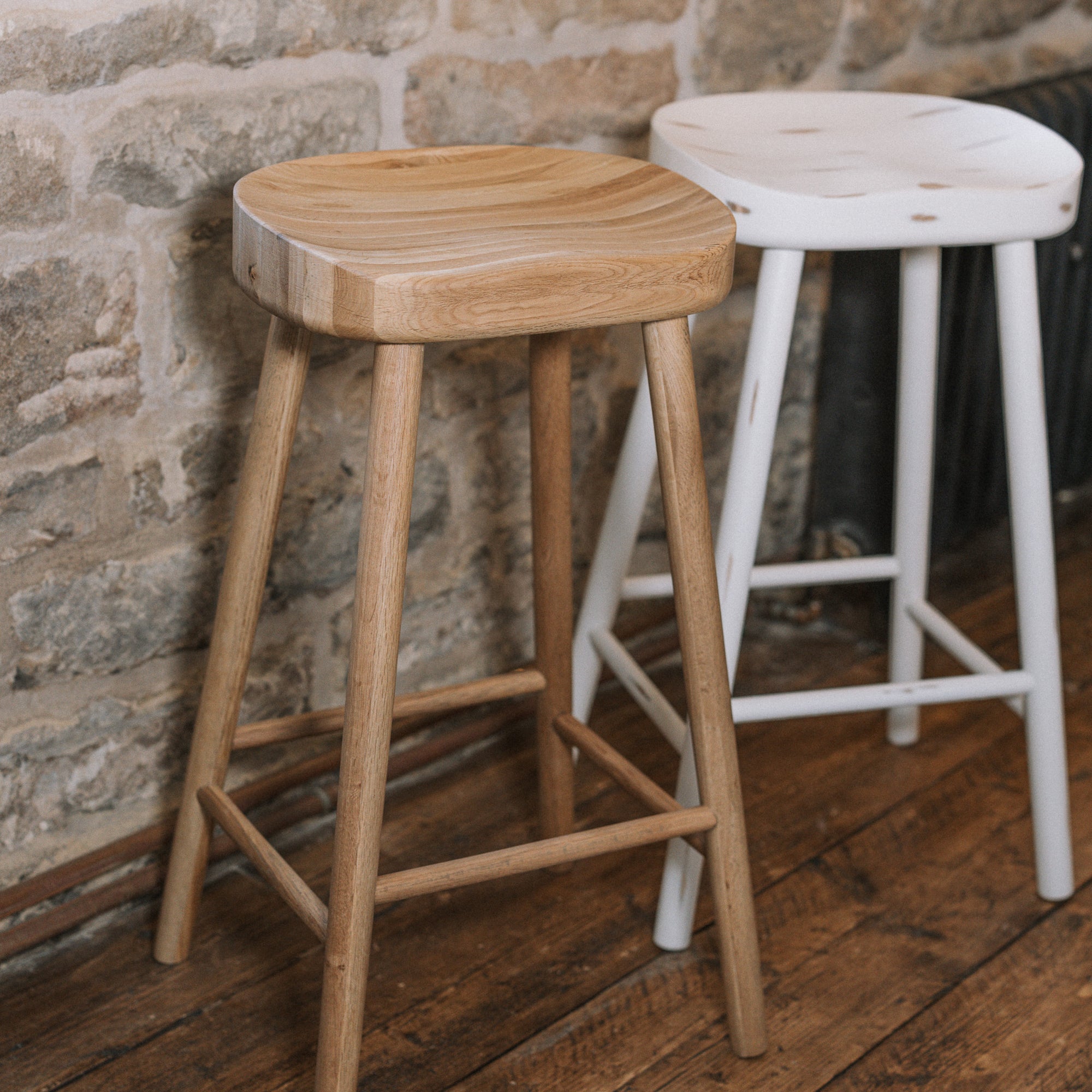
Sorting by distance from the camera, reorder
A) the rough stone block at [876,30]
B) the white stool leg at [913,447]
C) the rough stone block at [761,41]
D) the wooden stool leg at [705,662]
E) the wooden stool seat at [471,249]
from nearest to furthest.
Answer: the wooden stool seat at [471,249]
the wooden stool leg at [705,662]
the white stool leg at [913,447]
the rough stone block at [761,41]
the rough stone block at [876,30]

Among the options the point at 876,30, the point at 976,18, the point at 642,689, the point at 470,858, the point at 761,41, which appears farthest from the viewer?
the point at 976,18

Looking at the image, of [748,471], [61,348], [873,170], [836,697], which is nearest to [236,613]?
[61,348]

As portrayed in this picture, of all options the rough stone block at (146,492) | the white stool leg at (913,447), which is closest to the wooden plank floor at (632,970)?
the white stool leg at (913,447)

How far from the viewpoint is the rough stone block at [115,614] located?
4.45ft

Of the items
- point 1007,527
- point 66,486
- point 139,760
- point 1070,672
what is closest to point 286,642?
point 139,760

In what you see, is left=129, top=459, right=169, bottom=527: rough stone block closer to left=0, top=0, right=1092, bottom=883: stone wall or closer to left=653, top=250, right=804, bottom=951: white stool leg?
left=0, top=0, right=1092, bottom=883: stone wall

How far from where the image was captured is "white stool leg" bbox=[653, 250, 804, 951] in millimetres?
1286

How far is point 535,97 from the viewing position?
5.11ft

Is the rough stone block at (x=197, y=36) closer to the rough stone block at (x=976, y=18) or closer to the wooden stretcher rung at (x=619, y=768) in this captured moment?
the wooden stretcher rung at (x=619, y=768)

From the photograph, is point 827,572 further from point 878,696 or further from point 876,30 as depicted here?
point 876,30

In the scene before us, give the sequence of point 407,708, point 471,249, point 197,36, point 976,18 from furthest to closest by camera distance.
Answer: point 976,18, point 407,708, point 197,36, point 471,249

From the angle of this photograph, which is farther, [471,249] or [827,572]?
[827,572]

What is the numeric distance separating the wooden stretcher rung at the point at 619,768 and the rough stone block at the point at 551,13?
79 cm

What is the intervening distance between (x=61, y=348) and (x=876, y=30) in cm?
125
